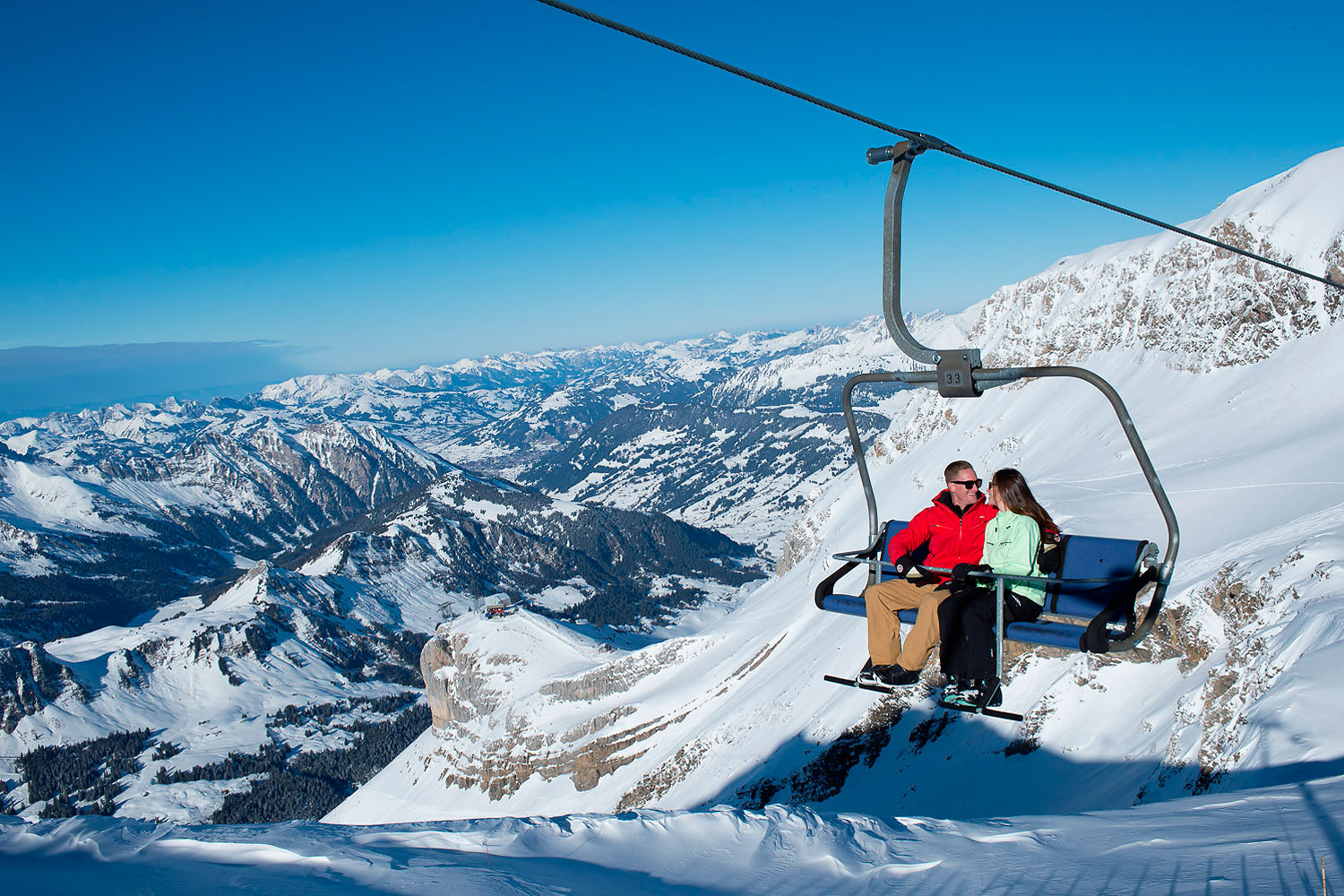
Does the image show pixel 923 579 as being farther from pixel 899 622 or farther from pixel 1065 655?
pixel 1065 655

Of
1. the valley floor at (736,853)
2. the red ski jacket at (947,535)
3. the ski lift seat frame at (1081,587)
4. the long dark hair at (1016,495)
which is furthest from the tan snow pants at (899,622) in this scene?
the valley floor at (736,853)

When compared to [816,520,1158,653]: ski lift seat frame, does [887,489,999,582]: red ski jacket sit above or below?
above

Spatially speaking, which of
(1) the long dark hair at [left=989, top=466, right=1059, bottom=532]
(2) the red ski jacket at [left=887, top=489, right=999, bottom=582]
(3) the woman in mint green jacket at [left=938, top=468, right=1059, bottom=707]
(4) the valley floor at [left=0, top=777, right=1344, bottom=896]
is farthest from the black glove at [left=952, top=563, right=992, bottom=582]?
(4) the valley floor at [left=0, top=777, right=1344, bottom=896]

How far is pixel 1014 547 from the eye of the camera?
364 inches

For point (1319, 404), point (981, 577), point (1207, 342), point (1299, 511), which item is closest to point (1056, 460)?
point (1207, 342)

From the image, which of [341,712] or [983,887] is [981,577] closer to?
[983,887]

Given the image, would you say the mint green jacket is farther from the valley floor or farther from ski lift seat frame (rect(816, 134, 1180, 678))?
the valley floor

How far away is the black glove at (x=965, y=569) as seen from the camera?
28.7 ft

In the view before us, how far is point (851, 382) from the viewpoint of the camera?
347 inches

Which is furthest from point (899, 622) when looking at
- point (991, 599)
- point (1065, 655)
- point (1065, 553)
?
point (1065, 655)

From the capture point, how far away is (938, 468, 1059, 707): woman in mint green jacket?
8.74 m

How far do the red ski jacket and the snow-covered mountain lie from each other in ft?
19.5

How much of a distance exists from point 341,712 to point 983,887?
207749 mm

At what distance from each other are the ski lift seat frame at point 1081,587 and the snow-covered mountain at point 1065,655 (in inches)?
170
